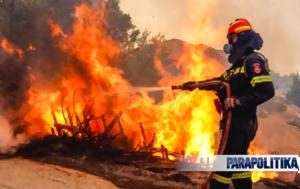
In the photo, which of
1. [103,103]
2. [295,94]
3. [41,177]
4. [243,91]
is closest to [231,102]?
[243,91]

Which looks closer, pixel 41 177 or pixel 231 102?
pixel 231 102

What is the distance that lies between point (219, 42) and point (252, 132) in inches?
590

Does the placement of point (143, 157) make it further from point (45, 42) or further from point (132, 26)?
point (132, 26)

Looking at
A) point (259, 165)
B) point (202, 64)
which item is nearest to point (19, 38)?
point (202, 64)

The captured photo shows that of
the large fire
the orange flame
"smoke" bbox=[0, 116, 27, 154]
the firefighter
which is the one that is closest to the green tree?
the large fire

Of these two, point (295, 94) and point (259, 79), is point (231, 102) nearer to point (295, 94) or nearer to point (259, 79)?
point (259, 79)

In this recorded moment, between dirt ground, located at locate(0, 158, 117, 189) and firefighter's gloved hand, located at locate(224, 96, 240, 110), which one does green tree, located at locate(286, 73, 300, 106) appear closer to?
dirt ground, located at locate(0, 158, 117, 189)

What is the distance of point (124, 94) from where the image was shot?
10.0 m

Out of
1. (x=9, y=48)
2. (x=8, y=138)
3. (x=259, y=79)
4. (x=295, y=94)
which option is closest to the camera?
(x=259, y=79)

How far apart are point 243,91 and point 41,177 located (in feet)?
11.6

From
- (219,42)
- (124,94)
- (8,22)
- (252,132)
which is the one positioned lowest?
(252,132)

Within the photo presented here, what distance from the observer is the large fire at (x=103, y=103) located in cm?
872

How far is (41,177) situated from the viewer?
5.71m

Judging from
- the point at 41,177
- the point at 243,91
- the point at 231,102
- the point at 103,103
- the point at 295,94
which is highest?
the point at 295,94
